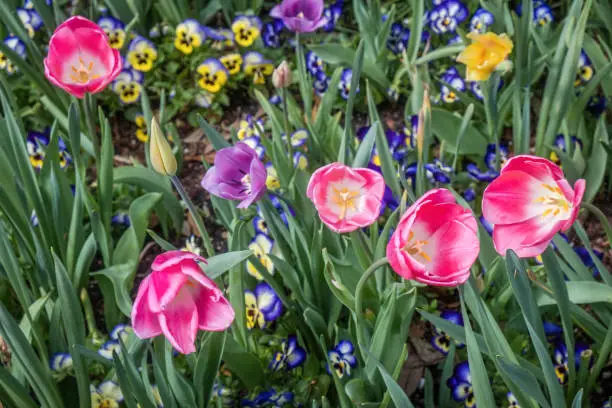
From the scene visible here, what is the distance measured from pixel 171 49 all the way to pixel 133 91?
0.24 metres

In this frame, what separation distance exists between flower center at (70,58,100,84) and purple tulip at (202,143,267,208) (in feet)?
1.53

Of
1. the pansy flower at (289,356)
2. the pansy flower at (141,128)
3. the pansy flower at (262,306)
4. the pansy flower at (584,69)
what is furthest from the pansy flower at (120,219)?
the pansy flower at (584,69)

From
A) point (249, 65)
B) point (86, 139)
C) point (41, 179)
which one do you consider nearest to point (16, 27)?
point (86, 139)

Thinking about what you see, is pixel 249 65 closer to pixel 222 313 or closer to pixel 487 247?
pixel 487 247

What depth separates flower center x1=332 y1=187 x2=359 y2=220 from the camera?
1400 millimetres

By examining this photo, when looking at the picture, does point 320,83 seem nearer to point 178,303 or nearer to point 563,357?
point 563,357

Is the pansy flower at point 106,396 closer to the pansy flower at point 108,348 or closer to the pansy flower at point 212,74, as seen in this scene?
the pansy flower at point 108,348

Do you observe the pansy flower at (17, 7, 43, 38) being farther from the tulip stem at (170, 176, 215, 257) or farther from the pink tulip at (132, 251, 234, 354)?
the pink tulip at (132, 251, 234, 354)

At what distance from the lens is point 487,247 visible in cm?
164

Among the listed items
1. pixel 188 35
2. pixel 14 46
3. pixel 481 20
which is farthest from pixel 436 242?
pixel 14 46

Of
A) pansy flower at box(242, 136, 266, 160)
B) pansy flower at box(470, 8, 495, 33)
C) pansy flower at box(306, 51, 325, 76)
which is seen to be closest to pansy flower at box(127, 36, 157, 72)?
pansy flower at box(306, 51, 325, 76)

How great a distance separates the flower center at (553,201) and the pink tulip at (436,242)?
168 mm

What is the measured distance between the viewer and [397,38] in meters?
2.52

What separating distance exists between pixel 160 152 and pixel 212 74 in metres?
1.26
